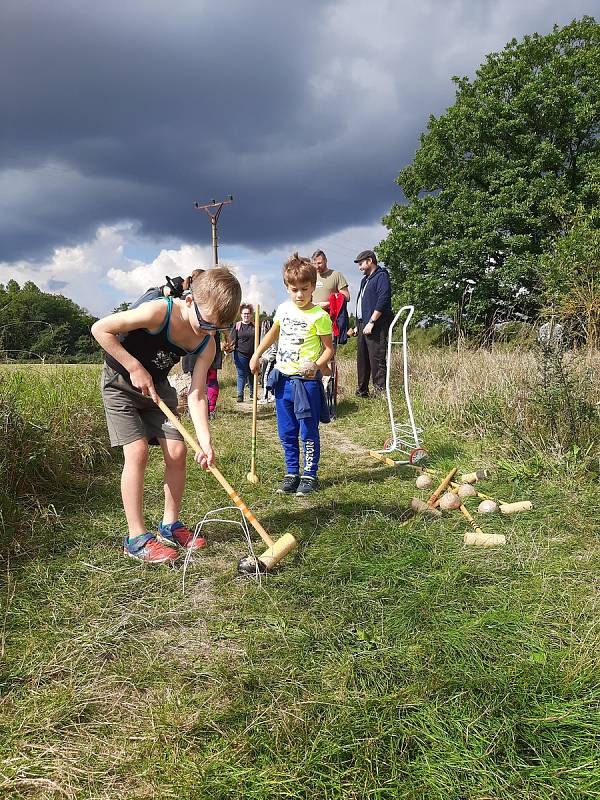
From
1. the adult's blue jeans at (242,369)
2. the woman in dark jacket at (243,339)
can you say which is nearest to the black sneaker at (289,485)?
the woman in dark jacket at (243,339)

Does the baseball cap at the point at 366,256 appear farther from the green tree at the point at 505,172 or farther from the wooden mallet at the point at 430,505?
the green tree at the point at 505,172

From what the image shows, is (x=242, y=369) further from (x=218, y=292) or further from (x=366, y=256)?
(x=218, y=292)

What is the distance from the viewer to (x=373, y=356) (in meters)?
8.45

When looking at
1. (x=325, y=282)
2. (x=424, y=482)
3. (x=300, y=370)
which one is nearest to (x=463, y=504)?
(x=424, y=482)

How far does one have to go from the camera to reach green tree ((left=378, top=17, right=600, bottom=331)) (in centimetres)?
2100

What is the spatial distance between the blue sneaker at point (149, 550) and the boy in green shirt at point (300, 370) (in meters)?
1.55

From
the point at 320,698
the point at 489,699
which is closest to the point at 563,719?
the point at 489,699

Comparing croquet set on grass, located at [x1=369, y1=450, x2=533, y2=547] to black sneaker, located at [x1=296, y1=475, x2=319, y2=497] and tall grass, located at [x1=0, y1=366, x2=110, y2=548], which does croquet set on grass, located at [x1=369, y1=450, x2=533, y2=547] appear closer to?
black sneaker, located at [x1=296, y1=475, x2=319, y2=497]

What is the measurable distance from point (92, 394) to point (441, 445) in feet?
12.7

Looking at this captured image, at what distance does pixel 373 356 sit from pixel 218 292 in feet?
19.8

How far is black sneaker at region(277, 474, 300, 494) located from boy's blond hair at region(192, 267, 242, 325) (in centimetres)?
204

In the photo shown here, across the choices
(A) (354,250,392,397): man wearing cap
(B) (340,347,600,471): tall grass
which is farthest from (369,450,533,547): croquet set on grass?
(A) (354,250,392,397): man wearing cap

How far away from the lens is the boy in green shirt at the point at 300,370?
4301mm

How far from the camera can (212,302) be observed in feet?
8.70
